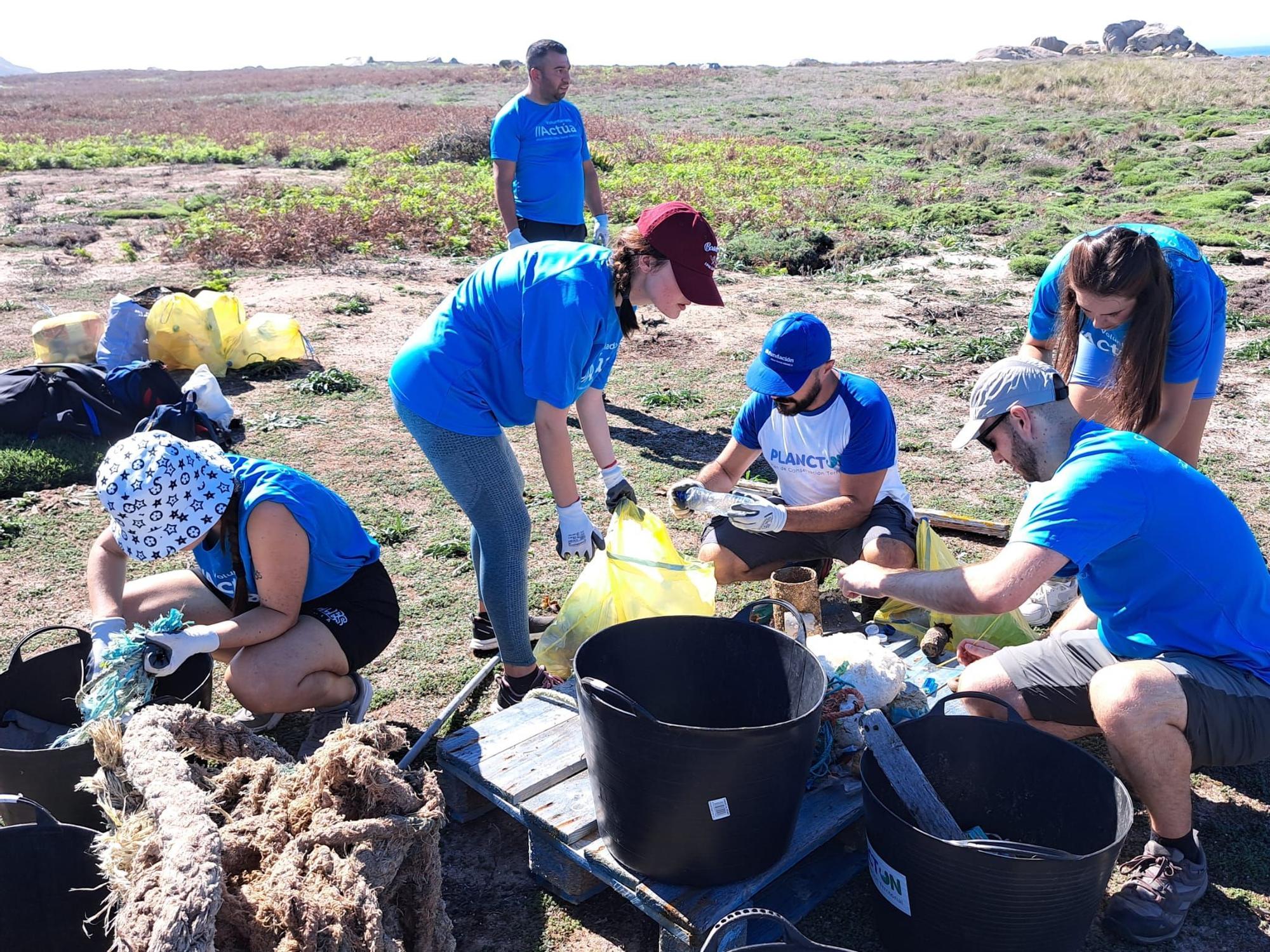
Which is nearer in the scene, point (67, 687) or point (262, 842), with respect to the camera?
point (262, 842)

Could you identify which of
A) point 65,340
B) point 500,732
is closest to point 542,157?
point 65,340

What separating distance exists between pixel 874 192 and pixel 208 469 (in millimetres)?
15126

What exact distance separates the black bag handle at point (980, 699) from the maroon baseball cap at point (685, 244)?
1217 millimetres

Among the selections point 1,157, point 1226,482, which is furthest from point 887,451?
point 1,157

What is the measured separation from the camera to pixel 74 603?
4.30 meters

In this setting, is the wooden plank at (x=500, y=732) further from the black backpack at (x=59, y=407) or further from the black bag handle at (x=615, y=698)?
the black backpack at (x=59, y=407)

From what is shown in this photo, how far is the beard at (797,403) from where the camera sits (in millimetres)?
3688

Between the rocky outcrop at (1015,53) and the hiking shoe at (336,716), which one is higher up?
the rocky outcrop at (1015,53)

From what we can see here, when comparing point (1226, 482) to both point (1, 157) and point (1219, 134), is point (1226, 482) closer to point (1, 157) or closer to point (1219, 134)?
point (1219, 134)

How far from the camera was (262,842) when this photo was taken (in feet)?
7.10

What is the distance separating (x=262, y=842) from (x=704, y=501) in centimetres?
196

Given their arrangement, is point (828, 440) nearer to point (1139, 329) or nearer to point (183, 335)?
point (1139, 329)

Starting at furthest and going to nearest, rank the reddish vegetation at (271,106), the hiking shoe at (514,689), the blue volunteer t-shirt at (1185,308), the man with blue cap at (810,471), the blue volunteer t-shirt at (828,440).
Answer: the reddish vegetation at (271,106), the blue volunteer t-shirt at (828,440), the man with blue cap at (810,471), the blue volunteer t-shirt at (1185,308), the hiking shoe at (514,689)

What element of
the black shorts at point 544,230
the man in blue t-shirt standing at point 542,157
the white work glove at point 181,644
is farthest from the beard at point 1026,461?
the black shorts at point 544,230
